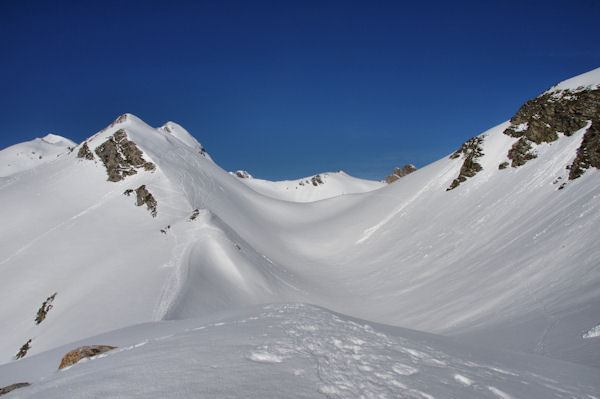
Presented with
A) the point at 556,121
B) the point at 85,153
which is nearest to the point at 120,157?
the point at 85,153

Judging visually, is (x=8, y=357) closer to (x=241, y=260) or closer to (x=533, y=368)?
(x=241, y=260)

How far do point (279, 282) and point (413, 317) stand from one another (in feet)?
45.2

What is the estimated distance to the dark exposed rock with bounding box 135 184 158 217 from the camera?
124 feet

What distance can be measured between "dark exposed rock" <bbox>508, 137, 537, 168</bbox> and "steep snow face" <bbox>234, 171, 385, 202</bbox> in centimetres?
8765

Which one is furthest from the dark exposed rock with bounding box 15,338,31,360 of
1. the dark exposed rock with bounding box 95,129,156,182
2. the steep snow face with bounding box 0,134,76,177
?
the steep snow face with bounding box 0,134,76,177

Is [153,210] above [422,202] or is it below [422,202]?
above

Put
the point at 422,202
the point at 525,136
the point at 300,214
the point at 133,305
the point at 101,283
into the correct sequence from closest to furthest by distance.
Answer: the point at 133,305, the point at 101,283, the point at 525,136, the point at 422,202, the point at 300,214

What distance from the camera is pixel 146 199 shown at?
128 ft

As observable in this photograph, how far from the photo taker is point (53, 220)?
37562 millimetres

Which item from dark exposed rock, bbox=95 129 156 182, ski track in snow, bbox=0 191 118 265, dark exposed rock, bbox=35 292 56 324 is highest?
dark exposed rock, bbox=95 129 156 182

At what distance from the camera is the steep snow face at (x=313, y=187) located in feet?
412

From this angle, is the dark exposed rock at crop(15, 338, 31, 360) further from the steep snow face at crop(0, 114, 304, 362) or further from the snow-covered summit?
the snow-covered summit

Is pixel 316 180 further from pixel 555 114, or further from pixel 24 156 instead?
pixel 24 156

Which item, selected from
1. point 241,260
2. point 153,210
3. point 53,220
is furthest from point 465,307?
point 53,220
